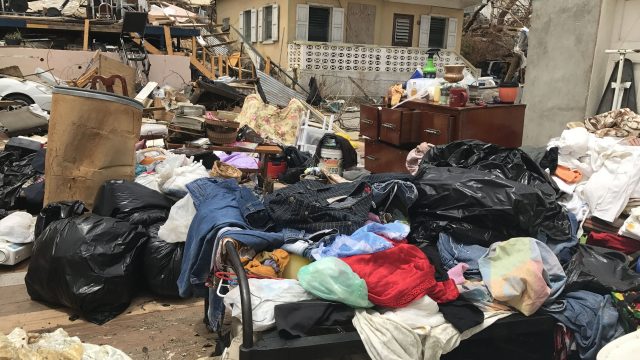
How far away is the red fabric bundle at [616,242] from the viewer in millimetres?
2930

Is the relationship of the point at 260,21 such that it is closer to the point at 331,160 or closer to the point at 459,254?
the point at 331,160

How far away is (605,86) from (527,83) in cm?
89

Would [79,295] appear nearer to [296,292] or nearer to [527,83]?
[296,292]

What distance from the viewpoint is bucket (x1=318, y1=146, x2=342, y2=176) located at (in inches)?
215

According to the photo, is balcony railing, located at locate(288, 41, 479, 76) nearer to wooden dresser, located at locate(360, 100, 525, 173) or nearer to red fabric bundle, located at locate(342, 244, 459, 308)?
wooden dresser, located at locate(360, 100, 525, 173)

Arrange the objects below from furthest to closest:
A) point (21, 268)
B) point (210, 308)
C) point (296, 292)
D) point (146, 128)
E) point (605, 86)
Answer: point (146, 128), point (605, 86), point (21, 268), point (210, 308), point (296, 292)

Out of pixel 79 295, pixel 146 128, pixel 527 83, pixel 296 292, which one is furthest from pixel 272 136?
pixel 296 292

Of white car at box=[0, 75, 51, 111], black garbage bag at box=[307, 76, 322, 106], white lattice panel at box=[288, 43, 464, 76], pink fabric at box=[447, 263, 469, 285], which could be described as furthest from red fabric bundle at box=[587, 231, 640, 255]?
white lattice panel at box=[288, 43, 464, 76]

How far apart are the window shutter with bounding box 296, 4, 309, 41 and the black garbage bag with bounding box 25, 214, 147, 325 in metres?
13.8

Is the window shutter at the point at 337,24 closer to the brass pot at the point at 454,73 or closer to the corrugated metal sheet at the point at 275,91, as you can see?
the corrugated metal sheet at the point at 275,91

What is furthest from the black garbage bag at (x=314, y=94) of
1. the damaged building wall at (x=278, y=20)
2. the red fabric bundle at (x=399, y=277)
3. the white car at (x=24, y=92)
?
the red fabric bundle at (x=399, y=277)

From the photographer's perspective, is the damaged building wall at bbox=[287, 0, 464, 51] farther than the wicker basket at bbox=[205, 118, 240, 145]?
Yes

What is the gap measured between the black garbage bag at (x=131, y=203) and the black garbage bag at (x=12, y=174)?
1.41 meters

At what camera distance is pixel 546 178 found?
331 centimetres
